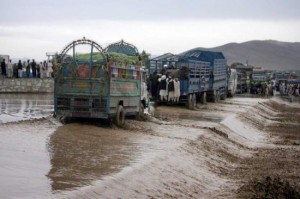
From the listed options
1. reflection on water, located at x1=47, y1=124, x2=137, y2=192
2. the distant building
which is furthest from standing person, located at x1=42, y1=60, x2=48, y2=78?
the distant building

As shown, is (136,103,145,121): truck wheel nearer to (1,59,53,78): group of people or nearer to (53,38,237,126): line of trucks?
(53,38,237,126): line of trucks

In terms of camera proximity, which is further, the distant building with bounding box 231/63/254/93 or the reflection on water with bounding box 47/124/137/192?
the distant building with bounding box 231/63/254/93

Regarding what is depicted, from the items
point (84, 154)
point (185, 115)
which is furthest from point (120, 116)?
point (185, 115)

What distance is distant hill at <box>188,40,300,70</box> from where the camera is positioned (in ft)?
410

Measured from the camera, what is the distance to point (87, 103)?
51.9 ft

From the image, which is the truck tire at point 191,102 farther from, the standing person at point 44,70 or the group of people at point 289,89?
the group of people at point 289,89

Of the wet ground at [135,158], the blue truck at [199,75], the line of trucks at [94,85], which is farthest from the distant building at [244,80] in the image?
the line of trucks at [94,85]

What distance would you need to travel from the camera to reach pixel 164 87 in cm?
2486

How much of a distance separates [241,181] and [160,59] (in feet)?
53.6

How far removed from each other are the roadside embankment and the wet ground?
33.2 feet

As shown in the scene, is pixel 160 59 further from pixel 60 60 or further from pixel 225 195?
pixel 225 195

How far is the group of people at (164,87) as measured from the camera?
81.3 feet

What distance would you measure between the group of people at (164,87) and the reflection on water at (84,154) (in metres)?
9.19

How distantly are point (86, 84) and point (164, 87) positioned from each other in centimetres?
940
